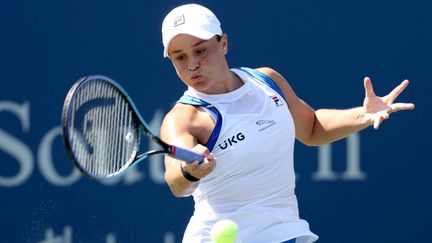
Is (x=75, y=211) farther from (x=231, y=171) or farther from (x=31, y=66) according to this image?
(x=231, y=171)

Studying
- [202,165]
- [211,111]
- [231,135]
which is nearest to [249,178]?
[231,135]

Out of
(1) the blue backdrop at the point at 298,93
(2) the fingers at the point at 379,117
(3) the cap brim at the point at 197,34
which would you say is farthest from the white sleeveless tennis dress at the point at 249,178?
(1) the blue backdrop at the point at 298,93

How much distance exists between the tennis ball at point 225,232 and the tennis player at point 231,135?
0.22m

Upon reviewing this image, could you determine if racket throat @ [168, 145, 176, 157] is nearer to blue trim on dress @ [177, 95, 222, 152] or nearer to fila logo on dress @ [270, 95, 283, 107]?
blue trim on dress @ [177, 95, 222, 152]

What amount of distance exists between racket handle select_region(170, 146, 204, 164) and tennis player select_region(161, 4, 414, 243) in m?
0.23

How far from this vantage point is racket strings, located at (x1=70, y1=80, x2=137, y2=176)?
11.4 ft

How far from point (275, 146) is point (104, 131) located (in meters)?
0.66

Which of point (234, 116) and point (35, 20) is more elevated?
point (35, 20)

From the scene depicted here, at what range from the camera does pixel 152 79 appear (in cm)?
604

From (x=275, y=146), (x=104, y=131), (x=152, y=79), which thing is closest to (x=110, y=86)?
(x=104, y=131)

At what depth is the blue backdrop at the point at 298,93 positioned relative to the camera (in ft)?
19.7

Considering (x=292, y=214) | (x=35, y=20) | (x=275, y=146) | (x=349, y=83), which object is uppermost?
(x=35, y=20)

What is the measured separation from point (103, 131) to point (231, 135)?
477mm

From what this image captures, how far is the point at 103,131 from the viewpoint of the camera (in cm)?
367
